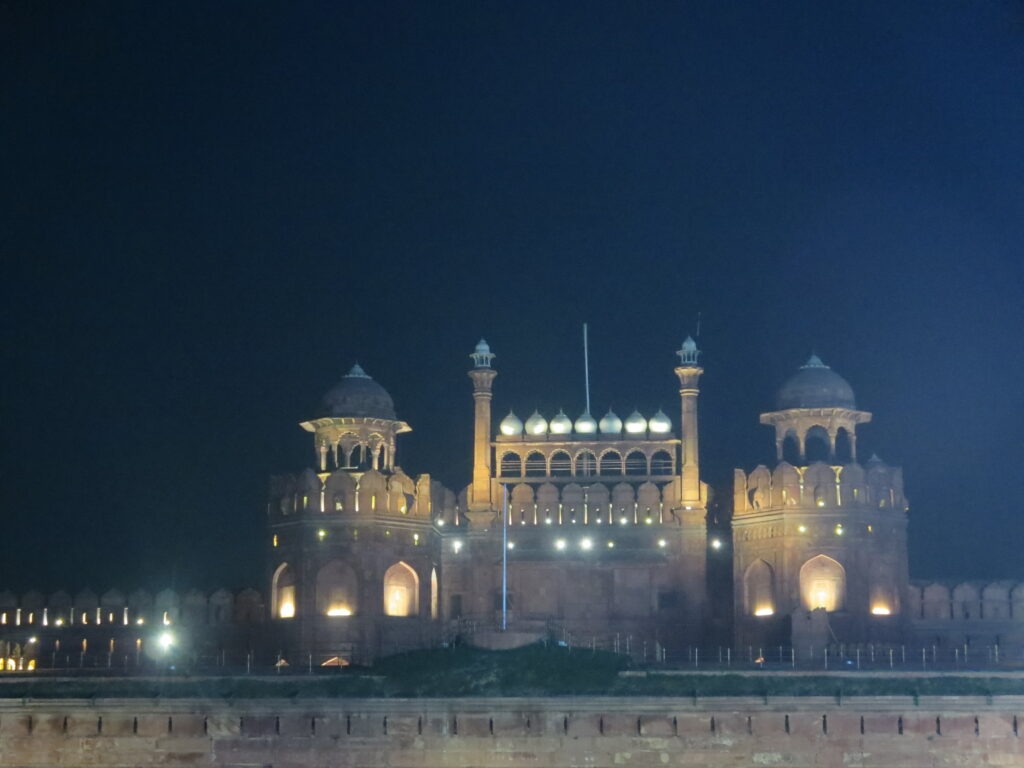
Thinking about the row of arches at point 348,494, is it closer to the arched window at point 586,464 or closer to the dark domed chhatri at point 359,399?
the dark domed chhatri at point 359,399

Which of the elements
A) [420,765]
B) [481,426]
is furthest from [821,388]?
[420,765]

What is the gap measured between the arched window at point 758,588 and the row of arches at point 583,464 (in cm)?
514

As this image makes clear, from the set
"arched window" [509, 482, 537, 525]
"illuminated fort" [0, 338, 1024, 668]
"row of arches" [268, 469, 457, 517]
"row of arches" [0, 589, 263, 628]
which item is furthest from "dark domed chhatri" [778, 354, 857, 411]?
"row of arches" [0, 589, 263, 628]

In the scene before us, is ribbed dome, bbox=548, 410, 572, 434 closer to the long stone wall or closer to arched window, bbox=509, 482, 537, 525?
arched window, bbox=509, 482, 537, 525

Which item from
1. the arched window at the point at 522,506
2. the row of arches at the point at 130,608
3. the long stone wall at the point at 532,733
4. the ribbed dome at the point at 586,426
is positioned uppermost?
the ribbed dome at the point at 586,426

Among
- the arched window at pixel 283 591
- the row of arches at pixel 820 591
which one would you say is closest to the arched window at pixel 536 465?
the row of arches at pixel 820 591

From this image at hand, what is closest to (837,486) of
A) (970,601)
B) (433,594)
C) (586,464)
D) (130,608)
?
(970,601)

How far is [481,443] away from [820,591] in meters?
12.8

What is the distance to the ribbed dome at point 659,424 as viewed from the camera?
62375 mm

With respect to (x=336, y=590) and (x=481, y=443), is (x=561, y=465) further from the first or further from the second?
(x=336, y=590)

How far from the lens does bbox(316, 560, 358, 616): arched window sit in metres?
57.0

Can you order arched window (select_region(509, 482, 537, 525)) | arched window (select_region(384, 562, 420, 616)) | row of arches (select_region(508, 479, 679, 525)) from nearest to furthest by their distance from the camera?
arched window (select_region(384, 562, 420, 616)) < row of arches (select_region(508, 479, 679, 525)) < arched window (select_region(509, 482, 537, 525))

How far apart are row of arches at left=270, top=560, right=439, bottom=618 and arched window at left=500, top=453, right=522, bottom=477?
4825 mm

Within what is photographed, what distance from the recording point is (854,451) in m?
60.1
